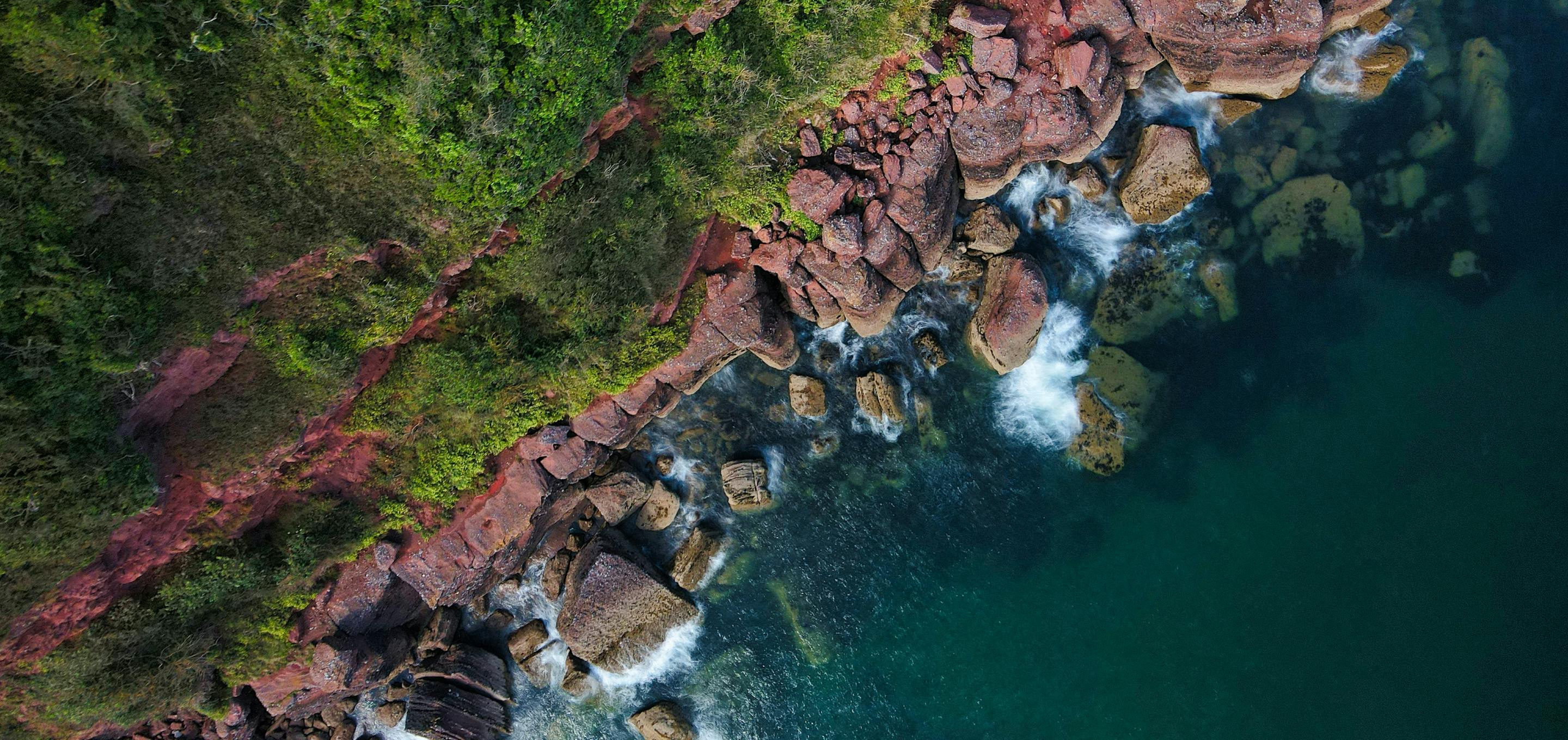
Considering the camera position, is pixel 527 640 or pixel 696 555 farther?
pixel 527 640

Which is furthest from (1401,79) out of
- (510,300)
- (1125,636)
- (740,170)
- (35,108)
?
(35,108)

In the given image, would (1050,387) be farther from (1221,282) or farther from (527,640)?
(527,640)

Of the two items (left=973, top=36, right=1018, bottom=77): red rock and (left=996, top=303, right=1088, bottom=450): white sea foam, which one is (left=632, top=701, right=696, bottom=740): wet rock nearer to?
(left=996, top=303, right=1088, bottom=450): white sea foam

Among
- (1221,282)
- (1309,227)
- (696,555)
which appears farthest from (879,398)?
(1309,227)

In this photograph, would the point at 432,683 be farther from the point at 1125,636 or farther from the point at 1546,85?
the point at 1546,85

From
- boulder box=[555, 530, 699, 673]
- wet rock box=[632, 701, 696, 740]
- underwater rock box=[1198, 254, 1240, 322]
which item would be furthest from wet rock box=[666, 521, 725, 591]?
underwater rock box=[1198, 254, 1240, 322]

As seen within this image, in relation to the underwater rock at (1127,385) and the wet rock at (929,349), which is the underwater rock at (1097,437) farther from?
the wet rock at (929,349)
